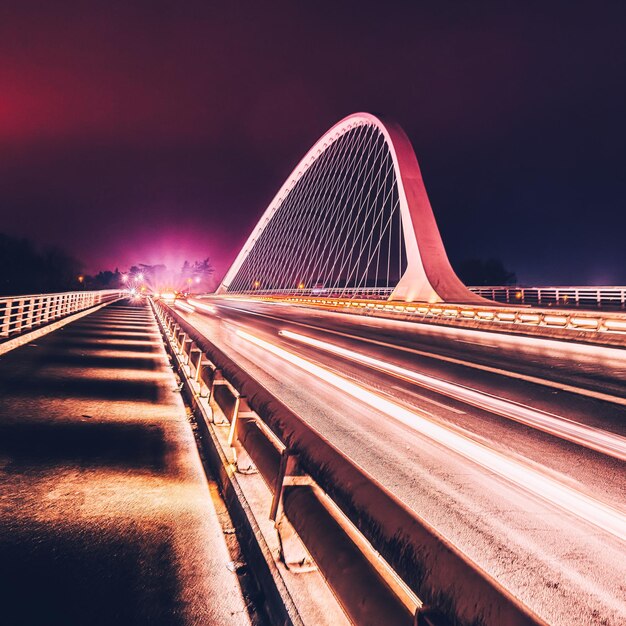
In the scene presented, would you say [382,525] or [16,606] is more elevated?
[382,525]

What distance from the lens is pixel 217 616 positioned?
8.48ft

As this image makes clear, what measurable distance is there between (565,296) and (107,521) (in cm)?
4361

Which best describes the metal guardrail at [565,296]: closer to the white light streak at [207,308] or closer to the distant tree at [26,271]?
the white light streak at [207,308]

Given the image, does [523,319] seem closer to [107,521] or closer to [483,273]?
[107,521]

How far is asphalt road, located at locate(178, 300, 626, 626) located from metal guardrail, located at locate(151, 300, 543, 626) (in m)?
1.17

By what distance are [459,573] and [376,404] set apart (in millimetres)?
6152

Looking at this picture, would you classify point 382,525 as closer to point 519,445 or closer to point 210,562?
point 210,562

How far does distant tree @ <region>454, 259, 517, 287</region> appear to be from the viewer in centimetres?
10081

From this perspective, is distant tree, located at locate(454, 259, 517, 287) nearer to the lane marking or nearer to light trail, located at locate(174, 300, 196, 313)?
light trail, located at locate(174, 300, 196, 313)

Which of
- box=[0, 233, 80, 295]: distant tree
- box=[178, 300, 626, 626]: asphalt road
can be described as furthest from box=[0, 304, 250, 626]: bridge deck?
box=[0, 233, 80, 295]: distant tree

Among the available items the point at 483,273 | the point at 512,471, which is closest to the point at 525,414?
the point at 512,471

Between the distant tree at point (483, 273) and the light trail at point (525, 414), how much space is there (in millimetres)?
94033

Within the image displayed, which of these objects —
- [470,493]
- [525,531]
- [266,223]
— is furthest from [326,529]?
[266,223]

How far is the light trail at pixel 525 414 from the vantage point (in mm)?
5710
